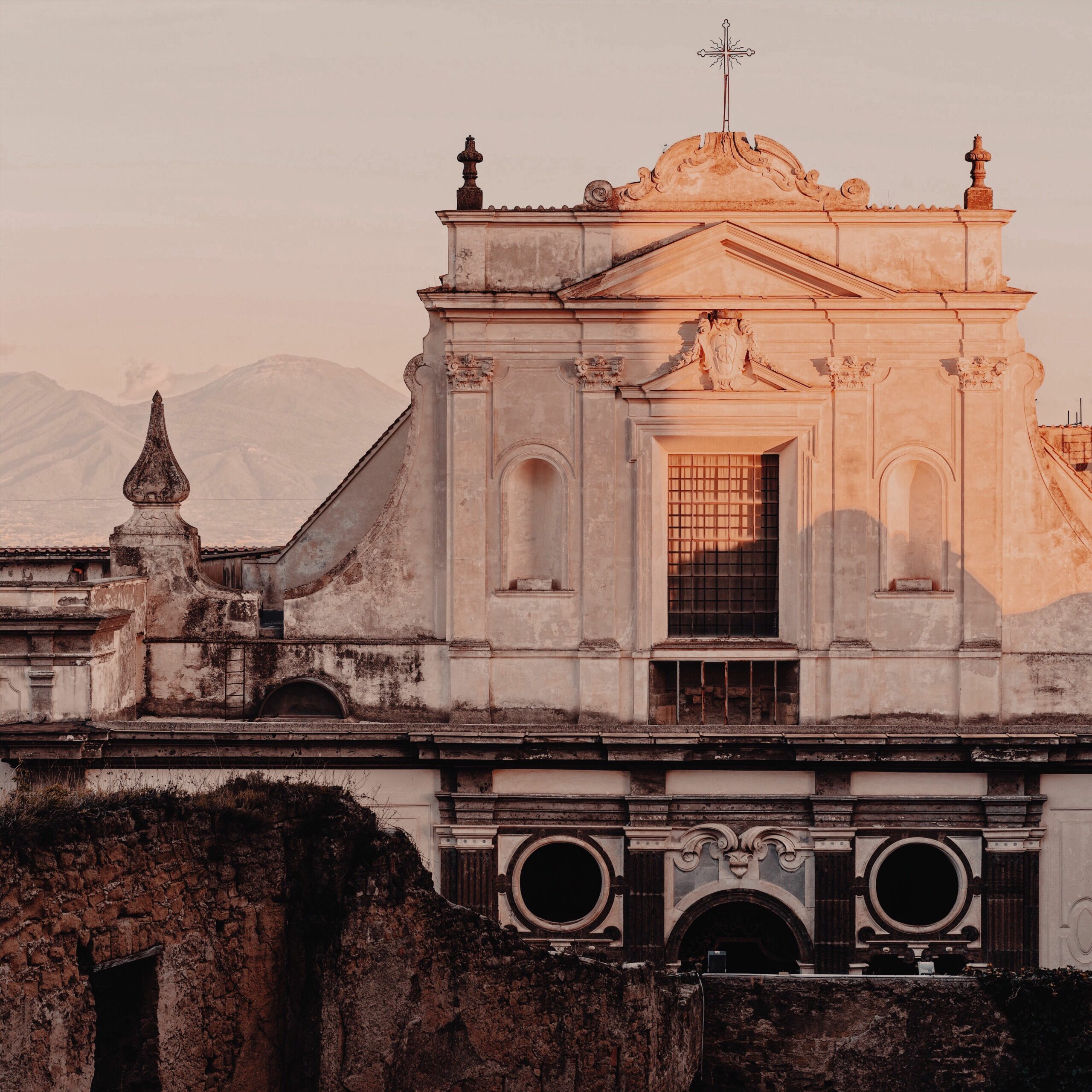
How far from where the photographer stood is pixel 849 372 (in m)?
21.8

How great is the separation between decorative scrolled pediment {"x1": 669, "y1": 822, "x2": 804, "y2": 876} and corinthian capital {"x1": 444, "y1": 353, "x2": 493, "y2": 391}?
6380 mm

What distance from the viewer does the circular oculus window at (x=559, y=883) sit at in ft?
71.3

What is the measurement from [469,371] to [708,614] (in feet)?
14.7

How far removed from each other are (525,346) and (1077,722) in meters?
8.70

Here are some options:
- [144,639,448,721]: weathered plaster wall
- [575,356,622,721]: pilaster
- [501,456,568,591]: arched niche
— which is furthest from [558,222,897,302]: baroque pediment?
[144,639,448,721]: weathered plaster wall

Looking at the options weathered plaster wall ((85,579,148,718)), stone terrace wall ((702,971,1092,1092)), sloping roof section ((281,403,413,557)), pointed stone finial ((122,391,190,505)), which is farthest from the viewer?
sloping roof section ((281,403,413,557))

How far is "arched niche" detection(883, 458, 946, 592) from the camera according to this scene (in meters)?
22.0

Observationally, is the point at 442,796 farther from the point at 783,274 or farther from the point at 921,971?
the point at 783,274

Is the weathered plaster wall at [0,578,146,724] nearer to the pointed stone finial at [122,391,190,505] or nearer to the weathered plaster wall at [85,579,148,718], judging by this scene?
the weathered plaster wall at [85,579,148,718]

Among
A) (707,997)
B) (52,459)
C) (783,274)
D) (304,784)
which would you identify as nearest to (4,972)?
(304,784)

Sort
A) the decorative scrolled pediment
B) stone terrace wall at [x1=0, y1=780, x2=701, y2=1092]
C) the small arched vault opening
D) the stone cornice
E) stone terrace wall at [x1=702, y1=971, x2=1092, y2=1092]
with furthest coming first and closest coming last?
the small arched vault opening
the decorative scrolled pediment
the stone cornice
stone terrace wall at [x1=702, y1=971, x2=1092, y2=1092]
stone terrace wall at [x1=0, y1=780, x2=701, y2=1092]

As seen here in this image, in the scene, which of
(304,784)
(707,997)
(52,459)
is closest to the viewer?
(304,784)

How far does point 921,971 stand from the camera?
824 inches

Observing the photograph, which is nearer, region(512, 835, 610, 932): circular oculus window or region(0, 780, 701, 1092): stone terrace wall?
region(0, 780, 701, 1092): stone terrace wall
